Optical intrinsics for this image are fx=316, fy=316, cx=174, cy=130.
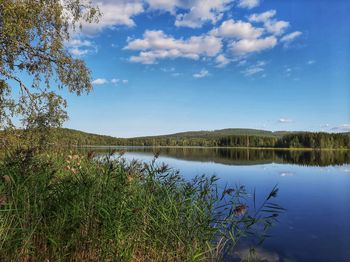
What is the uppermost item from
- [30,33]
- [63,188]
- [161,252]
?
[30,33]

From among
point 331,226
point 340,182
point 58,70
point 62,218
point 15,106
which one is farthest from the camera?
point 340,182

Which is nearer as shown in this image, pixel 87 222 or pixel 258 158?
pixel 87 222

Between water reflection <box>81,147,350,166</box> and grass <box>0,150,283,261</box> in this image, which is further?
water reflection <box>81,147,350,166</box>

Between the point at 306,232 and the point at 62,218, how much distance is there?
10317 mm

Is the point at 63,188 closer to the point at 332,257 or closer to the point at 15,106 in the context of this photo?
the point at 15,106

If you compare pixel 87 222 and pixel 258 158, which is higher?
pixel 87 222

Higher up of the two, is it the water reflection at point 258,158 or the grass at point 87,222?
the grass at point 87,222

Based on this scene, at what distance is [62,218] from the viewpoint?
216 inches

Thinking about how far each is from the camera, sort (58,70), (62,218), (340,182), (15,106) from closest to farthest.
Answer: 1. (62,218)
2. (15,106)
3. (58,70)
4. (340,182)

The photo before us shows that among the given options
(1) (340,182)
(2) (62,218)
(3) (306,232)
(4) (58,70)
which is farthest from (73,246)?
(1) (340,182)

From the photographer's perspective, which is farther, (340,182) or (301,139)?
(301,139)

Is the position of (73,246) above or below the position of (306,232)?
above

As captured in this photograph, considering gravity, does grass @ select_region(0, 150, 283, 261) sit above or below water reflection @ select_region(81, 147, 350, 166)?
above

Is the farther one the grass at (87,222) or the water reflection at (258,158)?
the water reflection at (258,158)
